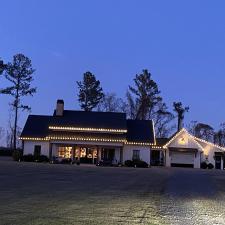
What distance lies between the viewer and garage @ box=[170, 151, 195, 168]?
72.6 m

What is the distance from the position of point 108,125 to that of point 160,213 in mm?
52364

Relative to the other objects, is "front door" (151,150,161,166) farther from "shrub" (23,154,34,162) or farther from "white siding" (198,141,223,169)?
"shrub" (23,154,34,162)

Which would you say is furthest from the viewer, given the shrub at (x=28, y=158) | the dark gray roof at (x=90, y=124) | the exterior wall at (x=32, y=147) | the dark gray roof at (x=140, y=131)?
the dark gray roof at (x=140, y=131)

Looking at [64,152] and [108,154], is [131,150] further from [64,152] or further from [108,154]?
[64,152]

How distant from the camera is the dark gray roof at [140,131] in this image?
217 ft

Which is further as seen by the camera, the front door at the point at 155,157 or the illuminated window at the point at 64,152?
the front door at the point at 155,157

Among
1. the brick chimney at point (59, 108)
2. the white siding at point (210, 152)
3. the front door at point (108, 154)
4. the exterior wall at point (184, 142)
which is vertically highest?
the brick chimney at point (59, 108)

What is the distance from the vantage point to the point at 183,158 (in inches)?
2872

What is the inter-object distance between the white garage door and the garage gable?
44.1 inches

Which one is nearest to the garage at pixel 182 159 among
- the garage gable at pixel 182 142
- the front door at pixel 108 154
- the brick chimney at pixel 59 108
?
the garage gable at pixel 182 142

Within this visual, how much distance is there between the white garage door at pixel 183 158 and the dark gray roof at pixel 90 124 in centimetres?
644

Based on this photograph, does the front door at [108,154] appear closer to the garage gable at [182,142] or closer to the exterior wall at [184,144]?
the garage gable at [182,142]

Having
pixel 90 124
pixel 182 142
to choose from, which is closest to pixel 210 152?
pixel 182 142

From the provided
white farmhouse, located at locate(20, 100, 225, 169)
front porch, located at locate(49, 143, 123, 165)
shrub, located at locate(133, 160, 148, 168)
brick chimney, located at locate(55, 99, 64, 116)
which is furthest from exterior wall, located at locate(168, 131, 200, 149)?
brick chimney, located at locate(55, 99, 64, 116)
